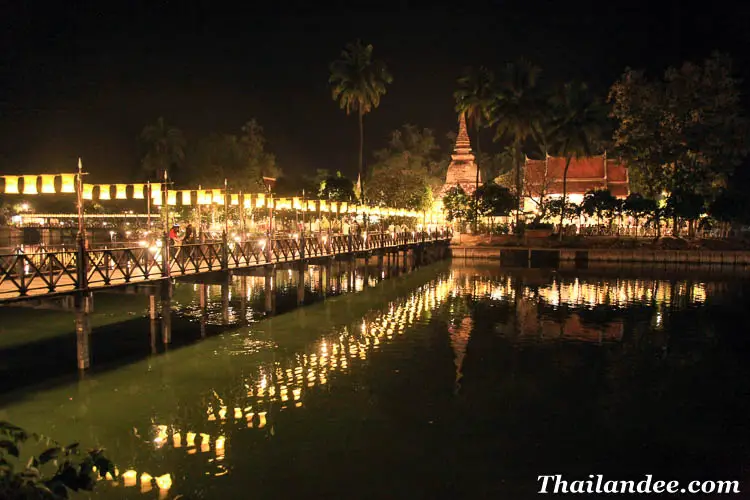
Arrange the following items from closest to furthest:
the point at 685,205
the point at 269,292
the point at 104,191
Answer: the point at 104,191 < the point at 269,292 < the point at 685,205

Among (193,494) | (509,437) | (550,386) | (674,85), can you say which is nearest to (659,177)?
(674,85)

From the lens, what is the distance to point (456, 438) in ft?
44.3

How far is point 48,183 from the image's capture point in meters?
23.6

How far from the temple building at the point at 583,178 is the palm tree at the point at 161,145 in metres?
39.0

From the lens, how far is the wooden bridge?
16938mm

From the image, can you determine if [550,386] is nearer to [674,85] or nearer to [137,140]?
[674,85]

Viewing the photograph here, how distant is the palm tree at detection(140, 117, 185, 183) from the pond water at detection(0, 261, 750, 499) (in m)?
42.6

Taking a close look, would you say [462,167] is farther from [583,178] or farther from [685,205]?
[685,205]

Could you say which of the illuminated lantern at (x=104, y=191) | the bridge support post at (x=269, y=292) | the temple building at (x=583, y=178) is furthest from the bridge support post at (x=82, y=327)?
the temple building at (x=583, y=178)

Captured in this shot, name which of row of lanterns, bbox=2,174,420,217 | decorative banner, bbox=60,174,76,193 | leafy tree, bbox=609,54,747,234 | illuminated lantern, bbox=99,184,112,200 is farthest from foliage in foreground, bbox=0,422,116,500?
leafy tree, bbox=609,54,747,234

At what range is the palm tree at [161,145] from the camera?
68.9 m

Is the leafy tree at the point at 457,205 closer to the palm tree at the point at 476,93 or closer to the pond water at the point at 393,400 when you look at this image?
the palm tree at the point at 476,93

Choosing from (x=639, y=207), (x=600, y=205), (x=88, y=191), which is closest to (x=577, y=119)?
(x=600, y=205)

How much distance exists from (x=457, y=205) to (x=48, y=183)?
157ft
